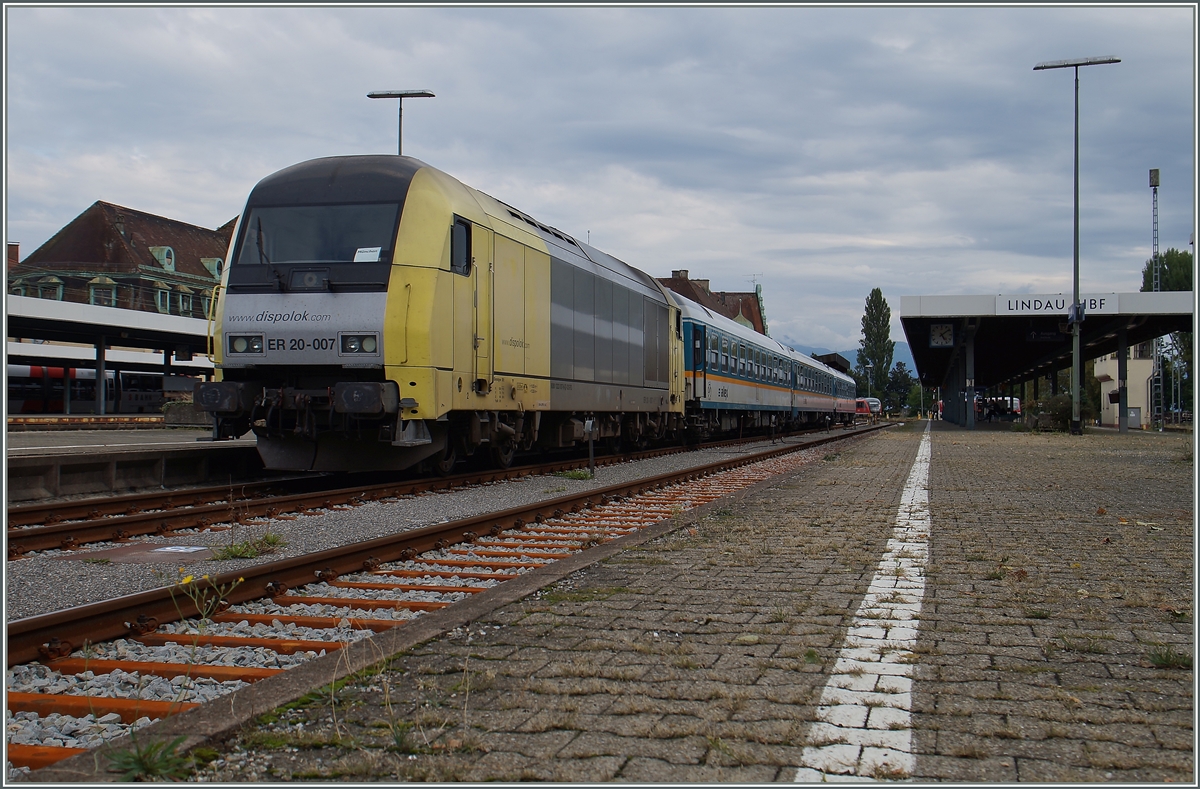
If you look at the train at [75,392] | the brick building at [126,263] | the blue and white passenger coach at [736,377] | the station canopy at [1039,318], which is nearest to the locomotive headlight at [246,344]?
the blue and white passenger coach at [736,377]

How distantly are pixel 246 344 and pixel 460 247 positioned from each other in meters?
2.70

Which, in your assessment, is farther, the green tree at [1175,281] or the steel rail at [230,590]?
the green tree at [1175,281]

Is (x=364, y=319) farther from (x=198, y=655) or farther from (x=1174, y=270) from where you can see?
(x=1174, y=270)

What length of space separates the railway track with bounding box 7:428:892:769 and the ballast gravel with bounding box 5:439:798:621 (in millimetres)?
381

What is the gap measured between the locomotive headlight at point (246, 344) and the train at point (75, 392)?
34.8 metres

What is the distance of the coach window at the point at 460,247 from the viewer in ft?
36.0

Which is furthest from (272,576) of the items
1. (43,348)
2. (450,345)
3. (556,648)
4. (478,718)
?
(43,348)

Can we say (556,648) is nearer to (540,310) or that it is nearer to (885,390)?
(540,310)

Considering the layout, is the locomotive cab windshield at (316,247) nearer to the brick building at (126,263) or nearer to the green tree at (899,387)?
the brick building at (126,263)

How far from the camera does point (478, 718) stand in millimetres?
3215

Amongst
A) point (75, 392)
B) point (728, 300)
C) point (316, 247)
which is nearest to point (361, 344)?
point (316, 247)

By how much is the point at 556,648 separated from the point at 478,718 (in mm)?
934

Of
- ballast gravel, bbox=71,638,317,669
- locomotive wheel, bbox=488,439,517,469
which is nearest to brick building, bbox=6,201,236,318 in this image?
Answer: locomotive wheel, bbox=488,439,517,469

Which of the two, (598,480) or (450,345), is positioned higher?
(450,345)
